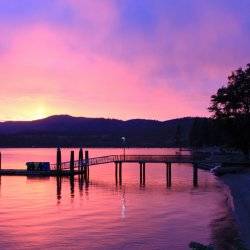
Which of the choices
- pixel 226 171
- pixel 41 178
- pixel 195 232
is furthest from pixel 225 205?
pixel 41 178

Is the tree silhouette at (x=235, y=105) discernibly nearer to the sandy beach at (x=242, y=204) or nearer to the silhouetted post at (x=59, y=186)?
the sandy beach at (x=242, y=204)

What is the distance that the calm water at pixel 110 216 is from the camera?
119 ft

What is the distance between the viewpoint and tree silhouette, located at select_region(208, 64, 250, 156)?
89.9m

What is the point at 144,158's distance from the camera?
91625mm

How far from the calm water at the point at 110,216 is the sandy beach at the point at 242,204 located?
124 cm

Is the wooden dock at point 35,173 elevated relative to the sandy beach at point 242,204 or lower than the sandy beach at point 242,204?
elevated

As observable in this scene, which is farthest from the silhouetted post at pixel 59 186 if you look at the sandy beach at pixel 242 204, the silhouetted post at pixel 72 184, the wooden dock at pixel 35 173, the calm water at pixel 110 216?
the sandy beach at pixel 242 204

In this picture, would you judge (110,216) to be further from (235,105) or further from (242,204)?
(235,105)

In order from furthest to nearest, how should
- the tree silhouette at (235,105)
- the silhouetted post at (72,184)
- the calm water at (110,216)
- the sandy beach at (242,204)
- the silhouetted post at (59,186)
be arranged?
the tree silhouette at (235,105), the silhouetted post at (72,184), the silhouetted post at (59,186), the sandy beach at (242,204), the calm water at (110,216)

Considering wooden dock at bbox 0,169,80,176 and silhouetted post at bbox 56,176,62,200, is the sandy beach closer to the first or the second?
silhouetted post at bbox 56,176,62,200

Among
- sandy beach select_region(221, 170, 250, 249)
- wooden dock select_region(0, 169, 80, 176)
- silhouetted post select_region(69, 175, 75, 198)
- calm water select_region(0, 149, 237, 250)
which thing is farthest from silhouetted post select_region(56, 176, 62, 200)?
sandy beach select_region(221, 170, 250, 249)

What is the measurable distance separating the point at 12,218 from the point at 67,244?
12.4 m

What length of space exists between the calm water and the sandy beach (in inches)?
48.8

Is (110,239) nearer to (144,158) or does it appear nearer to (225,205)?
(225,205)
